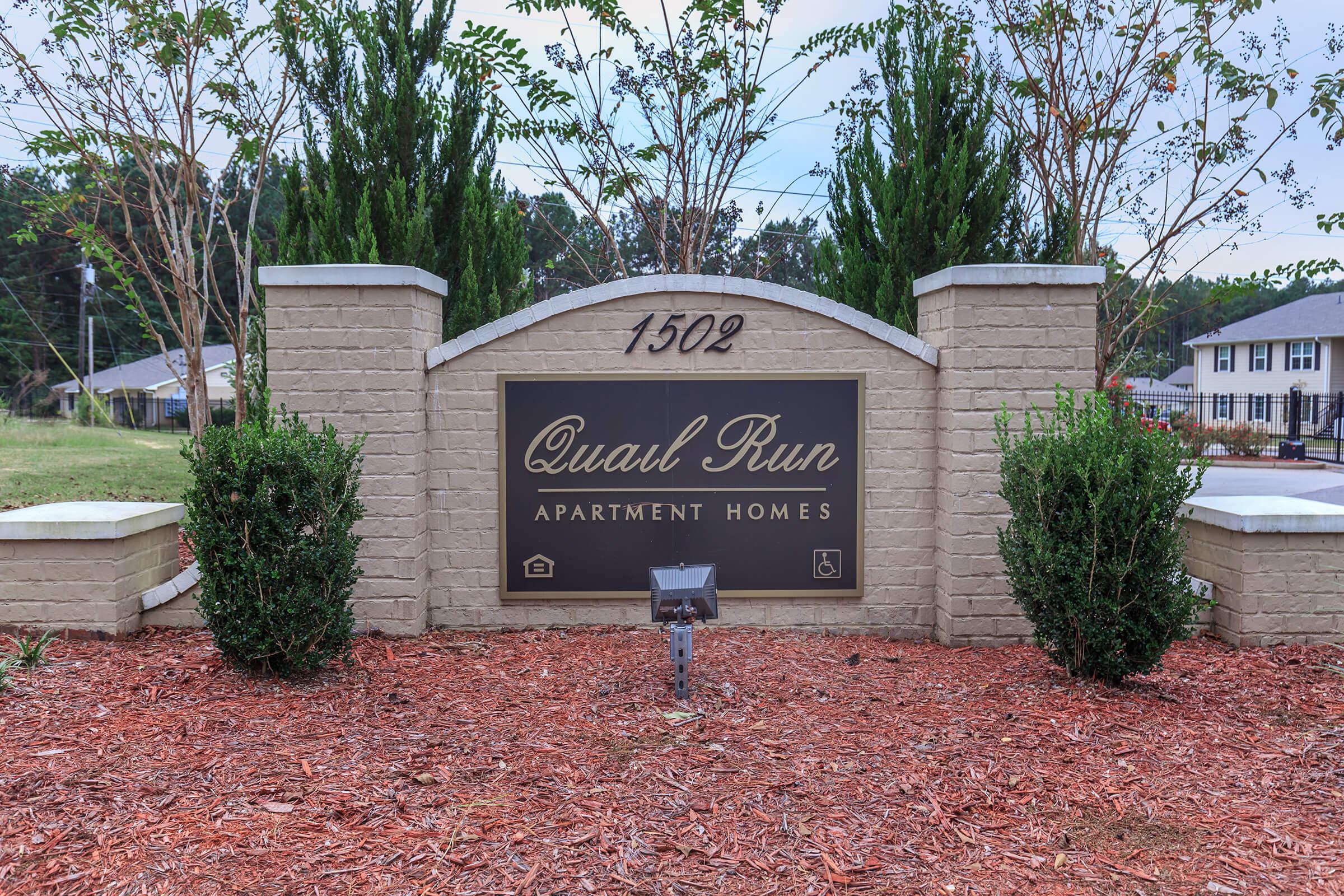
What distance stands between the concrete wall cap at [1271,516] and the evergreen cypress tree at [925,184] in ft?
9.39

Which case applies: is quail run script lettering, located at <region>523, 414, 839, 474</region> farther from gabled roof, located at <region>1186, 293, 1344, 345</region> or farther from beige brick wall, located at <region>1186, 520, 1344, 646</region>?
gabled roof, located at <region>1186, 293, 1344, 345</region>

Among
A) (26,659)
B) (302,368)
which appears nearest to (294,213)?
(302,368)

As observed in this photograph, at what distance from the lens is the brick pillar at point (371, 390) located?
5637 millimetres

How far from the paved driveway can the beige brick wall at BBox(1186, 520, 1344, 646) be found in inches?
318

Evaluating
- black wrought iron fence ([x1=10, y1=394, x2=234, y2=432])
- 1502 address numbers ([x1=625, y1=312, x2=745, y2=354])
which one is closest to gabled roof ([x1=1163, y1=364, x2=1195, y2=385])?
black wrought iron fence ([x1=10, y1=394, x2=234, y2=432])

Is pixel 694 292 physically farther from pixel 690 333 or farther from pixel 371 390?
pixel 371 390

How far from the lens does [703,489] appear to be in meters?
5.93

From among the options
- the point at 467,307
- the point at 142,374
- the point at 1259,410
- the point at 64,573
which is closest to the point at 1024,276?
the point at 467,307

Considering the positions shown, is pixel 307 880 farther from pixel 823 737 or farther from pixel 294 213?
pixel 294 213

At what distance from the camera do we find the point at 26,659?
16.0 ft

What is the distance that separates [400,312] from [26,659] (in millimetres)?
2655

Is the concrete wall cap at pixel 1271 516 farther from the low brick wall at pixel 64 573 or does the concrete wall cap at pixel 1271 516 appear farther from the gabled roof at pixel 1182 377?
the gabled roof at pixel 1182 377

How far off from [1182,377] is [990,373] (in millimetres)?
60037

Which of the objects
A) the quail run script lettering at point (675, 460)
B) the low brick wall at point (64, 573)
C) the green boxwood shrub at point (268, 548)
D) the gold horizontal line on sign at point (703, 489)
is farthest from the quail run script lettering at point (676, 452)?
the low brick wall at point (64, 573)
